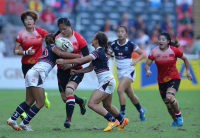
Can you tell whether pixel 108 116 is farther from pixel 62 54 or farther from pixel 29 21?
pixel 29 21

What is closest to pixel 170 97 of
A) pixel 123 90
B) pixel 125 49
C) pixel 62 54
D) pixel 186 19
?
pixel 123 90

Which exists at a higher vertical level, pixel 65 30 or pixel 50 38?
pixel 65 30

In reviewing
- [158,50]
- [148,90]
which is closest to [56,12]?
[148,90]

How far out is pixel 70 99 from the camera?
6.28m

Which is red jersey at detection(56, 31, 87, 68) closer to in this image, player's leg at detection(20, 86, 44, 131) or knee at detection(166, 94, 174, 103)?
Answer: player's leg at detection(20, 86, 44, 131)

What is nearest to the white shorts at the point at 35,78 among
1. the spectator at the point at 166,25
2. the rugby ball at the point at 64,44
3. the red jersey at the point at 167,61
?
the rugby ball at the point at 64,44

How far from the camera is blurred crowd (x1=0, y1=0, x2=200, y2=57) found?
18.5 metres

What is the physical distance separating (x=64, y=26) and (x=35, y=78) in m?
1.10

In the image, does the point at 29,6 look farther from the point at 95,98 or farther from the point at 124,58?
the point at 95,98

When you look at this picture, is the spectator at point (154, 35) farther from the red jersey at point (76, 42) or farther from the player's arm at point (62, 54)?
the player's arm at point (62, 54)

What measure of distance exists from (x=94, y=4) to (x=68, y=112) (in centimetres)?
1626

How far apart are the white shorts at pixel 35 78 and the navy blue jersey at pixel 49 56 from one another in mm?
279

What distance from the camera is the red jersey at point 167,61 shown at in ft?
23.8

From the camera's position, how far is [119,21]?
66.8 feet
